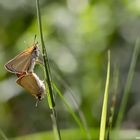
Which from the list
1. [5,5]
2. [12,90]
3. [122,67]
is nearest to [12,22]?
[5,5]

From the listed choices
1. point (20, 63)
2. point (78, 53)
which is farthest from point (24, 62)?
point (78, 53)

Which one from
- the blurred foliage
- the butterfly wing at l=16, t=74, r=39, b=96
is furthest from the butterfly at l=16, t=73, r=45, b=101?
the blurred foliage

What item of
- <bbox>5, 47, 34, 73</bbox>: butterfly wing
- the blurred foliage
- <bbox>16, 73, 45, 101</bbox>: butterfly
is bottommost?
<bbox>16, 73, 45, 101</bbox>: butterfly

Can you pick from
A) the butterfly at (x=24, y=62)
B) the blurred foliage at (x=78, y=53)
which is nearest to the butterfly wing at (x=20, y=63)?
the butterfly at (x=24, y=62)

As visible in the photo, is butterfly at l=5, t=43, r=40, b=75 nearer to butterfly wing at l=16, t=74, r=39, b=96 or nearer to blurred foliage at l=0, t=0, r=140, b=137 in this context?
butterfly wing at l=16, t=74, r=39, b=96

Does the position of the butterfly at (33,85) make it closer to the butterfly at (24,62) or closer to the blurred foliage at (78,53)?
the butterfly at (24,62)

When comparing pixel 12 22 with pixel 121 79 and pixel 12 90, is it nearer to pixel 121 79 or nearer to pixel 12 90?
pixel 12 90

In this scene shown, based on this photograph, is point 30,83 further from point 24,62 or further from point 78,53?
Result: point 78,53
